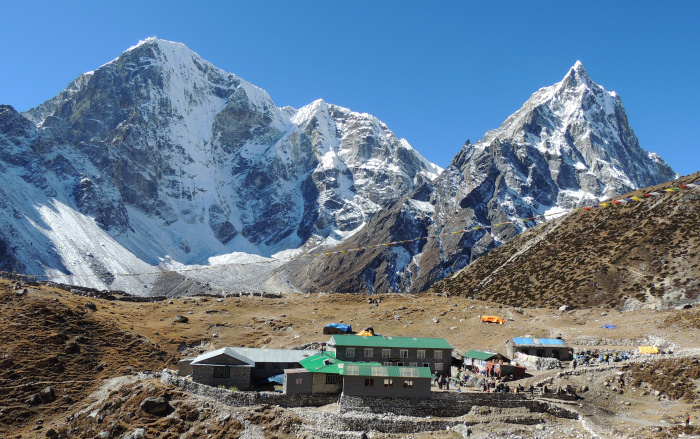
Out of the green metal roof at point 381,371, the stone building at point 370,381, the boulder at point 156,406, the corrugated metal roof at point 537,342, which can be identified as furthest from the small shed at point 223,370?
the corrugated metal roof at point 537,342

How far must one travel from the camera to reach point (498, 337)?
69.1 metres

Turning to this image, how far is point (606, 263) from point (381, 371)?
75.2 metres

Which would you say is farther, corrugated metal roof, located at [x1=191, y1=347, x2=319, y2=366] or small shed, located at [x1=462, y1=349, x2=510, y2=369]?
small shed, located at [x1=462, y1=349, x2=510, y2=369]

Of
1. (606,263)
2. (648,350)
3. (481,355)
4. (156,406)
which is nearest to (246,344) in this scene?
(156,406)

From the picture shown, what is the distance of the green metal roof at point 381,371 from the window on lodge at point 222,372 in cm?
1157

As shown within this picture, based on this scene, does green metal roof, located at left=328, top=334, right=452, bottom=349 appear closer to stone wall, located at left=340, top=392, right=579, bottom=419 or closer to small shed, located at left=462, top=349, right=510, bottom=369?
small shed, located at left=462, top=349, right=510, bottom=369

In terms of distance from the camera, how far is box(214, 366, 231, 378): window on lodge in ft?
154

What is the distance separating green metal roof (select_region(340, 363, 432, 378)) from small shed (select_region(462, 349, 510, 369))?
14118 mm

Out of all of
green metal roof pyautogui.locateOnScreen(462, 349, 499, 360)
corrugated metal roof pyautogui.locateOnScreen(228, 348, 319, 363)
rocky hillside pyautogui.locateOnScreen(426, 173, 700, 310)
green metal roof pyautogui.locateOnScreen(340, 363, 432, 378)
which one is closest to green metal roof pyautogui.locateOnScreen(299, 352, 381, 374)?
green metal roof pyautogui.locateOnScreen(340, 363, 432, 378)

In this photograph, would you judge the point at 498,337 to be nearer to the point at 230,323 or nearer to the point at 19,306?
the point at 230,323

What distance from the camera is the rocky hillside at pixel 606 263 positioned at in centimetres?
8769

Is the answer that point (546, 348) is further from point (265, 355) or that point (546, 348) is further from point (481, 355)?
point (265, 355)

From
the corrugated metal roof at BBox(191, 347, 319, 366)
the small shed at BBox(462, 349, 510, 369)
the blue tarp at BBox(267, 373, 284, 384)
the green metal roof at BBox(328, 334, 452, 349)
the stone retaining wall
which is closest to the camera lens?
the stone retaining wall

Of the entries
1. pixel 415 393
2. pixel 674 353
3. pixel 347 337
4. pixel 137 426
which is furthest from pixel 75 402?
pixel 674 353
